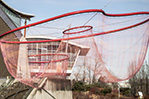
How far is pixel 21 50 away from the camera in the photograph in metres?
12.3

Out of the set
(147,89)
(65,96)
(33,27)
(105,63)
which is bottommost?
(147,89)

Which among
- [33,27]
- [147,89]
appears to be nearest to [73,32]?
[33,27]

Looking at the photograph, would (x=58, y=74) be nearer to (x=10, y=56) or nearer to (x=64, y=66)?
(x=64, y=66)

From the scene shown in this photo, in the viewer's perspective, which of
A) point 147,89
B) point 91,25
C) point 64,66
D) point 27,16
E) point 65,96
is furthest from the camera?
point 27,16

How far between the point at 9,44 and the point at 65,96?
694 centimetres


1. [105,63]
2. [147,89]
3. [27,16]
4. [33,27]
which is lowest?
[147,89]

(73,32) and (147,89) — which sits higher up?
(73,32)

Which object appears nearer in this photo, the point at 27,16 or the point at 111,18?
the point at 111,18

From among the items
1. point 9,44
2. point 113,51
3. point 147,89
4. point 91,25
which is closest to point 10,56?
point 9,44

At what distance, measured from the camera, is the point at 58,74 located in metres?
12.7

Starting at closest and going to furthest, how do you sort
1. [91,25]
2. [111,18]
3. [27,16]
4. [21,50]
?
[111,18] < [91,25] < [21,50] < [27,16]

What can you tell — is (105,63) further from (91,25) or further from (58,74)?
(58,74)

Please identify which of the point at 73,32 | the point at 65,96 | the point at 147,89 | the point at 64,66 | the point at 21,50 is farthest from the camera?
the point at 147,89

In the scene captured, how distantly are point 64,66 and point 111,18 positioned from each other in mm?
5348
